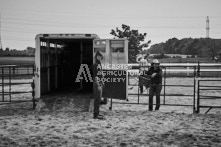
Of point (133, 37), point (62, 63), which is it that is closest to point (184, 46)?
point (133, 37)

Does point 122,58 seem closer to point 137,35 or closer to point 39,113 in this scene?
point 39,113

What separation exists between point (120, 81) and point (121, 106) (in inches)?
52.4

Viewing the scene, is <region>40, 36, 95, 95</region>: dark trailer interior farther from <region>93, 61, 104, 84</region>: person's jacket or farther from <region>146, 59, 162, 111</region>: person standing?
<region>146, 59, 162, 111</region>: person standing

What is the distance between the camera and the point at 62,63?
15.3m

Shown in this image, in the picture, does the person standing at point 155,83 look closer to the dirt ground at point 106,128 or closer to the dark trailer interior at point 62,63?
the dirt ground at point 106,128

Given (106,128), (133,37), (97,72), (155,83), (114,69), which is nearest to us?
(106,128)

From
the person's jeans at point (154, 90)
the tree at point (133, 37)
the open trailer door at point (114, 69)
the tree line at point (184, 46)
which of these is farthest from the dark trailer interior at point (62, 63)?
the tree line at point (184, 46)

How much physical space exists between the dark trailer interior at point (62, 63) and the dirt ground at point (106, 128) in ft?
9.56

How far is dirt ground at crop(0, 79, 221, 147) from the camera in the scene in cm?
548

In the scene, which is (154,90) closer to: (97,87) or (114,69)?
(114,69)

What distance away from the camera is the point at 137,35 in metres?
39.2

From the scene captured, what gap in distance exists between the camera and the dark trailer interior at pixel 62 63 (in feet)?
37.8

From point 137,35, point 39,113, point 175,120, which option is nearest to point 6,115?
point 39,113

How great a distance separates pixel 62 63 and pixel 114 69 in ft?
21.8
